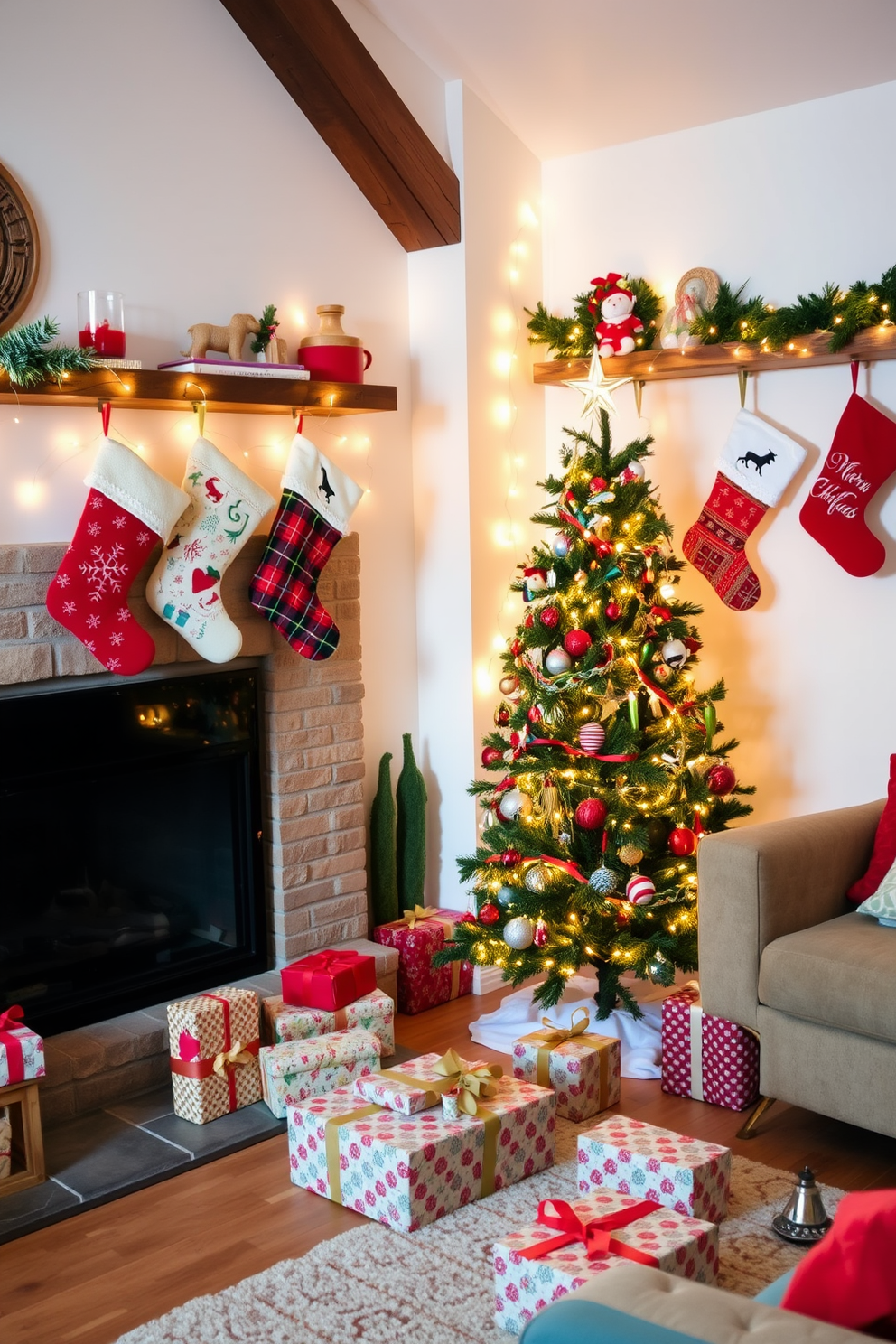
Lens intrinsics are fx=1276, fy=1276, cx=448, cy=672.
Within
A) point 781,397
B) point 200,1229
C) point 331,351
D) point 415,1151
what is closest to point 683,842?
point 415,1151

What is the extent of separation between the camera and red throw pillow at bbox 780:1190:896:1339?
1.14 metres

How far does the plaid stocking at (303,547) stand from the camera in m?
3.24

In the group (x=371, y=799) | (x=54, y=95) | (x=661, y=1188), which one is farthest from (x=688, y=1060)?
(x=54, y=95)

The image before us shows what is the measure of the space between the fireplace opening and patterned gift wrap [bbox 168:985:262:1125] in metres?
0.30

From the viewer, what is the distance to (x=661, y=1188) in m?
2.31

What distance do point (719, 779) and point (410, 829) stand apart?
0.98m

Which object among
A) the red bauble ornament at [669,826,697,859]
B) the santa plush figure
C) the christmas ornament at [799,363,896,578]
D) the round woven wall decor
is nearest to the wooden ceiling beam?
the santa plush figure

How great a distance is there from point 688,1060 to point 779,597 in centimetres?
135

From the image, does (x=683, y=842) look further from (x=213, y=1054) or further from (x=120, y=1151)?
(x=120, y=1151)

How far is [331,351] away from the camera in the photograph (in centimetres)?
336

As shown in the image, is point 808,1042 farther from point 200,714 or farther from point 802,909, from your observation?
point 200,714

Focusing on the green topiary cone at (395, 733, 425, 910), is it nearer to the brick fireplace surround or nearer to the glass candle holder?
the brick fireplace surround

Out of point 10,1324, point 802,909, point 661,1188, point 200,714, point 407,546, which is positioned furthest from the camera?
point 407,546

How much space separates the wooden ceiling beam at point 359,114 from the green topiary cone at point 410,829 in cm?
153
